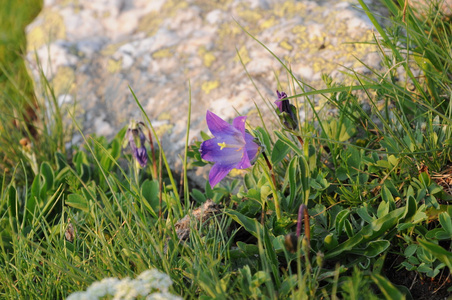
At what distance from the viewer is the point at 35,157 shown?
2639mm

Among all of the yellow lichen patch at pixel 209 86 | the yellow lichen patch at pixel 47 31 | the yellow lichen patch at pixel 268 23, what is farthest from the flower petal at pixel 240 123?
the yellow lichen patch at pixel 47 31

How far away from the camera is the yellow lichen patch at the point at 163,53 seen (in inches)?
127

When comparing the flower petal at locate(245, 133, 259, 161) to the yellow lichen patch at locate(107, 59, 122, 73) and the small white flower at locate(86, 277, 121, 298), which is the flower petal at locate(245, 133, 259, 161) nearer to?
the small white flower at locate(86, 277, 121, 298)

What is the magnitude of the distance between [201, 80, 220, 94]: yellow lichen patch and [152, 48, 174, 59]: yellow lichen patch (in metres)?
0.46

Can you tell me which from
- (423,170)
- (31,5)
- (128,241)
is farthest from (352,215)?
(31,5)

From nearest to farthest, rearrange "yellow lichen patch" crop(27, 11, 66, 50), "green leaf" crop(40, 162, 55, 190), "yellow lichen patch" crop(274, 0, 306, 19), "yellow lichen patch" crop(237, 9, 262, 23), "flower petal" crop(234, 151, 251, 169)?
1. "flower petal" crop(234, 151, 251, 169)
2. "green leaf" crop(40, 162, 55, 190)
3. "yellow lichen patch" crop(274, 0, 306, 19)
4. "yellow lichen patch" crop(237, 9, 262, 23)
5. "yellow lichen patch" crop(27, 11, 66, 50)

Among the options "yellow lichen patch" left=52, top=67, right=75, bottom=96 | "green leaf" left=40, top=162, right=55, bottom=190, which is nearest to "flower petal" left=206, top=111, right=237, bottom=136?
"green leaf" left=40, top=162, right=55, bottom=190

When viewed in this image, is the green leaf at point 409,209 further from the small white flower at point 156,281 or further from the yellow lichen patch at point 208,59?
the yellow lichen patch at point 208,59

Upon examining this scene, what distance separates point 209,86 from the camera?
291 cm

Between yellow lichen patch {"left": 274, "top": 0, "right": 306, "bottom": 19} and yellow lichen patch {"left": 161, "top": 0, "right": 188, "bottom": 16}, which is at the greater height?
yellow lichen patch {"left": 161, "top": 0, "right": 188, "bottom": 16}

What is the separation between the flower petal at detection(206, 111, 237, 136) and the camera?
181 centimetres

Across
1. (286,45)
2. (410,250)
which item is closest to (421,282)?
(410,250)

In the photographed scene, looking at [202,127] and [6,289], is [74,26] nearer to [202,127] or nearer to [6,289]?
[202,127]

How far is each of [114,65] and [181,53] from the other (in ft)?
1.66
